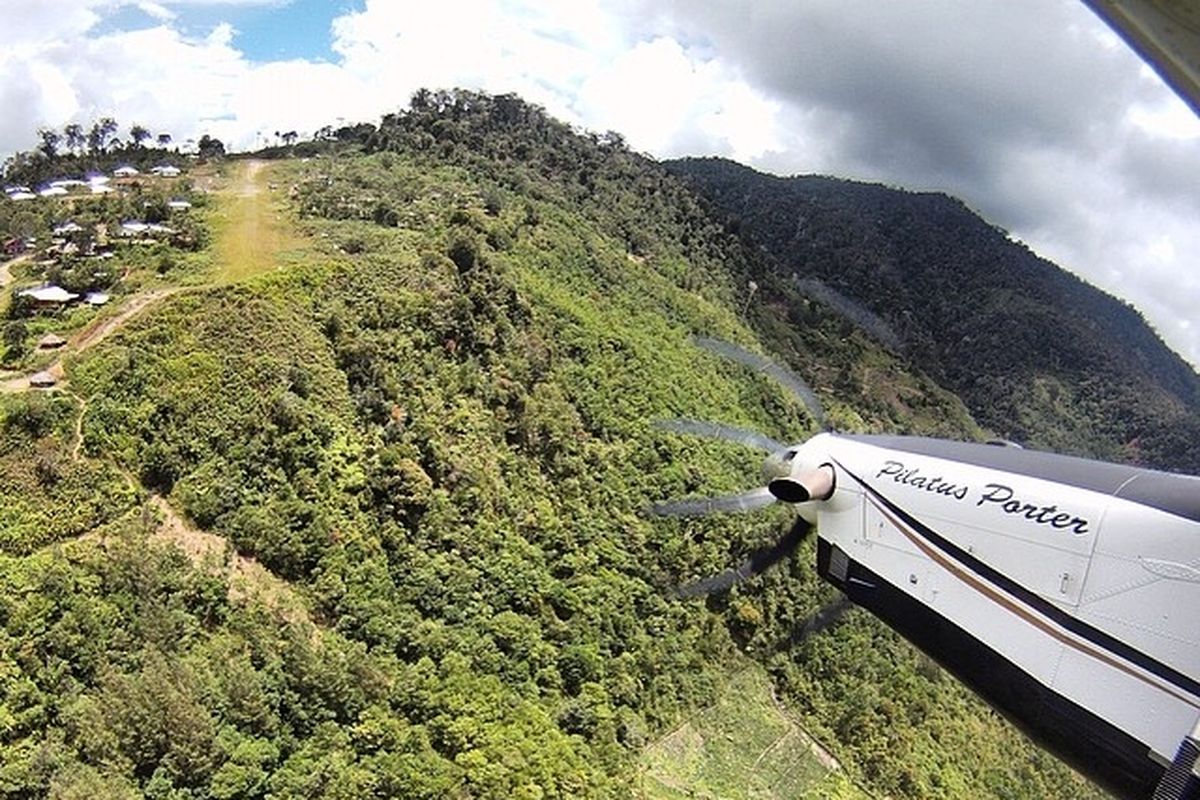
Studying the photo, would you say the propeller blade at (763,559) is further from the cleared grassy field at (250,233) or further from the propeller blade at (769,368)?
the cleared grassy field at (250,233)

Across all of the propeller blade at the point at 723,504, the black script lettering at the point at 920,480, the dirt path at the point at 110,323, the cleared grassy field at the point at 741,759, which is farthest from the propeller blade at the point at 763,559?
the dirt path at the point at 110,323

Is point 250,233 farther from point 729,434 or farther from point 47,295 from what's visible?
point 729,434

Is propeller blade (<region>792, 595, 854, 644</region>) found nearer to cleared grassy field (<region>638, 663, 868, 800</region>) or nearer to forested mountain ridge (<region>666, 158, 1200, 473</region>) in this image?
cleared grassy field (<region>638, 663, 868, 800</region>)

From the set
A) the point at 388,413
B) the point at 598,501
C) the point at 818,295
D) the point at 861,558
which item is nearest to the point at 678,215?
the point at 818,295

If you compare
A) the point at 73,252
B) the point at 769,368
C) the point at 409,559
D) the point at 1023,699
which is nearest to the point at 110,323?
the point at 73,252

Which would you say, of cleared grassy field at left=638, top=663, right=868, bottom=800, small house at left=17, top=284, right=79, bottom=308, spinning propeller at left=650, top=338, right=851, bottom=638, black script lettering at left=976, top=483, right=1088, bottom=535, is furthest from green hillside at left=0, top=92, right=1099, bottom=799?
black script lettering at left=976, top=483, right=1088, bottom=535

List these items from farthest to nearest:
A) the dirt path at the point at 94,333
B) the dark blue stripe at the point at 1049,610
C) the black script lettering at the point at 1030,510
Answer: the dirt path at the point at 94,333
the black script lettering at the point at 1030,510
the dark blue stripe at the point at 1049,610
